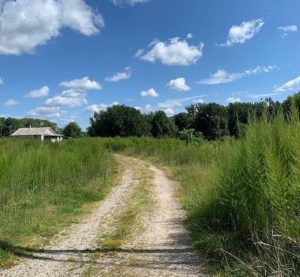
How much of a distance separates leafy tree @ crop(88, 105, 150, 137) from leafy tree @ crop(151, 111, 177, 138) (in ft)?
20.6

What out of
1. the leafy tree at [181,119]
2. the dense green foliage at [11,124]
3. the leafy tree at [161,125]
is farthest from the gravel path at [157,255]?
the dense green foliage at [11,124]

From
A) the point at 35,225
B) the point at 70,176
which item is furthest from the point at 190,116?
the point at 35,225

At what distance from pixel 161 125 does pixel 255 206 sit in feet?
266

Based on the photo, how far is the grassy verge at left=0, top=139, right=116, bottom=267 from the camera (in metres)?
7.29

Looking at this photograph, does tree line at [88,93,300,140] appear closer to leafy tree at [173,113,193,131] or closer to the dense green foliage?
leafy tree at [173,113,193,131]

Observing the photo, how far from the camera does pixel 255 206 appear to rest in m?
5.36

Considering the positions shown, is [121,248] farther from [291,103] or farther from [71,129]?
[71,129]

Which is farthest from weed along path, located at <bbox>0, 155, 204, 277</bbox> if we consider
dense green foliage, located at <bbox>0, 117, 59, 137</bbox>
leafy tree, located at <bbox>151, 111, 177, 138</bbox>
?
dense green foliage, located at <bbox>0, 117, 59, 137</bbox>

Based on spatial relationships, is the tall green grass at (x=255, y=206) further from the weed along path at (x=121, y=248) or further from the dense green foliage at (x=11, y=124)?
the dense green foliage at (x=11, y=124)

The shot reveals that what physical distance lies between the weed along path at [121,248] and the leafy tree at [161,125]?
7514cm

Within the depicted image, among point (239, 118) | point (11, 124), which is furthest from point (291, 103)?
point (11, 124)

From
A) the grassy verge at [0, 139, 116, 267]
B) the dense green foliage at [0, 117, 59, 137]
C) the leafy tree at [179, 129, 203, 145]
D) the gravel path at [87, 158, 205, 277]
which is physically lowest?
the gravel path at [87, 158, 205, 277]

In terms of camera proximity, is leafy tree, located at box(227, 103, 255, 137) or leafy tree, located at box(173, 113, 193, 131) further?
leafy tree, located at box(173, 113, 193, 131)

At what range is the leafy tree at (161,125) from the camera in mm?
85062
